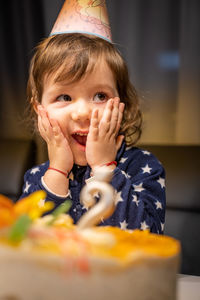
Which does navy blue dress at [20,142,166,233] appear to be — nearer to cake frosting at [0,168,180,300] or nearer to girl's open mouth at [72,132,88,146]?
girl's open mouth at [72,132,88,146]

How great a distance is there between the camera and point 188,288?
0.62m

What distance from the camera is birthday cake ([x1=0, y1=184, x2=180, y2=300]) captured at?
35 centimetres

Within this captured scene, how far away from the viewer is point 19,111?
207 cm

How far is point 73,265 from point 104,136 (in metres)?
0.65

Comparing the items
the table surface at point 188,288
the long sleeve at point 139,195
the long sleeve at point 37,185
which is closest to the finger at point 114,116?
the long sleeve at point 139,195

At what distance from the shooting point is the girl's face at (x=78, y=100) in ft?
3.22

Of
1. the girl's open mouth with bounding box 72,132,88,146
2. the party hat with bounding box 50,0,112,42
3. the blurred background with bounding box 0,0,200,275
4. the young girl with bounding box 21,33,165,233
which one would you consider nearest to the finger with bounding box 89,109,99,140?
the young girl with bounding box 21,33,165,233

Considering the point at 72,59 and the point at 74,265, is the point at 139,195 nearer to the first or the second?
the point at 72,59

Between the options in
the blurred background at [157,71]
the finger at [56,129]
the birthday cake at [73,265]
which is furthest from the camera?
the blurred background at [157,71]

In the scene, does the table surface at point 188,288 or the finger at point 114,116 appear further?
the finger at point 114,116

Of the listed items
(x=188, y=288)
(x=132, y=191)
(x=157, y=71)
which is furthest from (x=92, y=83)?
(x=157, y=71)

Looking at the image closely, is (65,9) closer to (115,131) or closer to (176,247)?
(115,131)

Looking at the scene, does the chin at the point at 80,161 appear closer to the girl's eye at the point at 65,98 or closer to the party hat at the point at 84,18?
the girl's eye at the point at 65,98

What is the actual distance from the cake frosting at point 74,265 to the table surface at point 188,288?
0.67 ft
